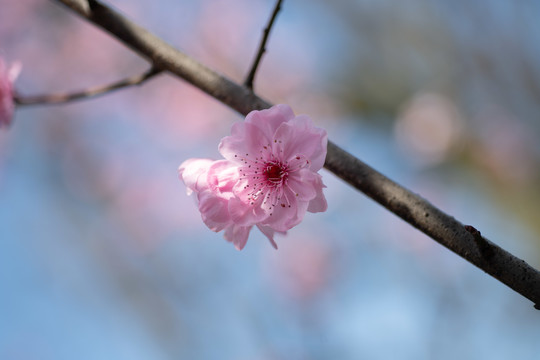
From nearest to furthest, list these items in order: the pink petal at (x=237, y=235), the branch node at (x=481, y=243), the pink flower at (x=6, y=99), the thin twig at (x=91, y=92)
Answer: the branch node at (x=481, y=243) → the pink petal at (x=237, y=235) → the thin twig at (x=91, y=92) → the pink flower at (x=6, y=99)

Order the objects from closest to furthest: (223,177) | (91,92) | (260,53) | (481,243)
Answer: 1. (481,243)
2. (223,177)
3. (260,53)
4. (91,92)

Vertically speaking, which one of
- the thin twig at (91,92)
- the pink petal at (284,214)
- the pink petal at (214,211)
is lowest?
the thin twig at (91,92)

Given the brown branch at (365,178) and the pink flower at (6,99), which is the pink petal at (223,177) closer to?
the brown branch at (365,178)

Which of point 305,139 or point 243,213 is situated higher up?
point 305,139

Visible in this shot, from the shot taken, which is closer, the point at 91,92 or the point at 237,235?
the point at 237,235

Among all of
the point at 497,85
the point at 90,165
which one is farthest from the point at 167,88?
the point at 497,85

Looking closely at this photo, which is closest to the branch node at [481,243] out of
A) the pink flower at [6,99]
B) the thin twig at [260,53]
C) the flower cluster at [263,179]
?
the flower cluster at [263,179]

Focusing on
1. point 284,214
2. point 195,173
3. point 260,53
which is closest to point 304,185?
point 284,214

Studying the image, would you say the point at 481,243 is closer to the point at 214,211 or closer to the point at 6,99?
the point at 214,211
